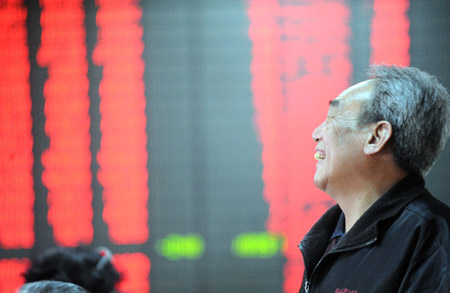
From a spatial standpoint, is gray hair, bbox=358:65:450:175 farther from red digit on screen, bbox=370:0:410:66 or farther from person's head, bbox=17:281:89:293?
red digit on screen, bbox=370:0:410:66

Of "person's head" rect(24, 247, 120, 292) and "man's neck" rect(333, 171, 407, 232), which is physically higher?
"man's neck" rect(333, 171, 407, 232)

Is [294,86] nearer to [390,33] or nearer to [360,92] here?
[390,33]

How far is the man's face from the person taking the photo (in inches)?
35.6

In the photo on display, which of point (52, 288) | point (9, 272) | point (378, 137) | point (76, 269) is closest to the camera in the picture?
point (52, 288)

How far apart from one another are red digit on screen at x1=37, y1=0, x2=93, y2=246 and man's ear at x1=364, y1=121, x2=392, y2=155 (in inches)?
57.4

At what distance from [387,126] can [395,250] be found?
0.72 ft

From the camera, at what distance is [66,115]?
81.8 inches

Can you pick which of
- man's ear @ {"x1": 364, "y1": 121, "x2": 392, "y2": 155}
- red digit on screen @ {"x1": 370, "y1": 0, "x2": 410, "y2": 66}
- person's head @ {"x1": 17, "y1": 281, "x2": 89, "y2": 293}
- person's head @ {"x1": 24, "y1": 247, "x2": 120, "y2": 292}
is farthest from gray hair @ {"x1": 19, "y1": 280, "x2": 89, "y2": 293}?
red digit on screen @ {"x1": 370, "y1": 0, "x2": 410, "y2": 66}

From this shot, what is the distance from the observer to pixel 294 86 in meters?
2.09

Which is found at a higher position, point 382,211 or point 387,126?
point 387,126

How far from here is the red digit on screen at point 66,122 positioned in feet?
6.75

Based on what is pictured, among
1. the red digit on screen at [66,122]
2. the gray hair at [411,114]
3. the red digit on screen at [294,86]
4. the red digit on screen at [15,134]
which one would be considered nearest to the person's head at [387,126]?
the gray hair at [411,114]

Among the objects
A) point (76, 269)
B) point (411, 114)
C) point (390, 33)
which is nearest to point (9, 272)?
point (76, 269)

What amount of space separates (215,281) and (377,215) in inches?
52.6
